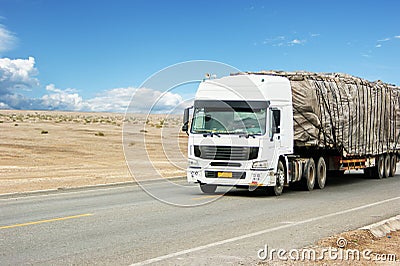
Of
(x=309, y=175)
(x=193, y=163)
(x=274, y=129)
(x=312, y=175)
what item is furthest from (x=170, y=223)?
(x=312, y=175)

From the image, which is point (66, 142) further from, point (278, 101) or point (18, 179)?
point (278, 101)

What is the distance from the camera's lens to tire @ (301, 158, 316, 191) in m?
18.0

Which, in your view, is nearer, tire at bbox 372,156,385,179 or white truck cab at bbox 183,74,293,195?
white truck cab at bbox 183,74,293,195

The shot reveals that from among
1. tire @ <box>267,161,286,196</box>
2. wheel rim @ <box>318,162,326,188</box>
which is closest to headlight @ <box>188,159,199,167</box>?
tire @ <box>267,161,286,196</box>

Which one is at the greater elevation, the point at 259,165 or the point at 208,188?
the point at 259,165

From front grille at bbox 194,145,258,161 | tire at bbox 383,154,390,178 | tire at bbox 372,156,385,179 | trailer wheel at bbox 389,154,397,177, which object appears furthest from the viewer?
trailer wheel at bbox 389,154,397,177

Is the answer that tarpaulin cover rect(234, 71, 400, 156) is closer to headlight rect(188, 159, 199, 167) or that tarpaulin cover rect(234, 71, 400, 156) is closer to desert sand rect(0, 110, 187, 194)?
headlight rect(188, 159, 199, 167)

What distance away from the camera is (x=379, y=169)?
80.1ft

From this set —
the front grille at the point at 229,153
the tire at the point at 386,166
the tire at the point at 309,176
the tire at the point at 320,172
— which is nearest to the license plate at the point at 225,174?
the front grille at the point at 229,153

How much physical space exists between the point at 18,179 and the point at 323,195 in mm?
12323

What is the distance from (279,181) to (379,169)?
32.2ft

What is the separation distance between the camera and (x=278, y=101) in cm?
1638

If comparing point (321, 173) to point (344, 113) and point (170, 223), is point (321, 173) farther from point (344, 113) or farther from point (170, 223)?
point (170, 223)

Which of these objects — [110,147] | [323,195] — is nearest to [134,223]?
[323,195]
